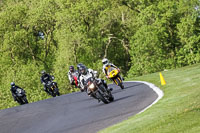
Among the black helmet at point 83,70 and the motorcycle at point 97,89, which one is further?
the black helmet at point 83,70

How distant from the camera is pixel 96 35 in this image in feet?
238

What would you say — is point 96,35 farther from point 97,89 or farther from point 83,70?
point 97,89

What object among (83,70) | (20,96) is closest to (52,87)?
(20,96)

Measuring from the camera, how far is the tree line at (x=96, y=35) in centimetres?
6838

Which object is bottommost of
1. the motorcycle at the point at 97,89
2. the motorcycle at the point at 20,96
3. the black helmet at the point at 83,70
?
the motorcycle at the point at 20,96

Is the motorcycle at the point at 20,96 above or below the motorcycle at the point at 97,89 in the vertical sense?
below

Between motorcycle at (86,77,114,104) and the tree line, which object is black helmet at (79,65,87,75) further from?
the tree line

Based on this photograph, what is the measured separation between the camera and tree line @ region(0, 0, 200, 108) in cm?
6838

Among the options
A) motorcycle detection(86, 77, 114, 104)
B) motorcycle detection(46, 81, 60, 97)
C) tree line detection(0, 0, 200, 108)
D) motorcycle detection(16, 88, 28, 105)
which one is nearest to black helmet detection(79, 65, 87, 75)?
motorcycle detection(86, 77, 114, 104)

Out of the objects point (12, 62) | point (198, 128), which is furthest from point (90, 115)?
point (12, 62)

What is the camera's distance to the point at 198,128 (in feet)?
28.5

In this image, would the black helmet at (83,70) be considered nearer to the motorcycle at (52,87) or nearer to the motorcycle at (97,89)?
the motorcycle at (97,89)

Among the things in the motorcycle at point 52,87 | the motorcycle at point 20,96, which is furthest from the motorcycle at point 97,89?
the motorcycle at point 20,96

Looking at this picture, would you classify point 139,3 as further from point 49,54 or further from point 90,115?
point 90,115
